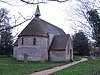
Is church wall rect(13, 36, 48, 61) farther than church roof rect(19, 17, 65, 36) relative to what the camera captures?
No

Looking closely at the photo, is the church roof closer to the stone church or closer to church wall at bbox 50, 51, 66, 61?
the stone church

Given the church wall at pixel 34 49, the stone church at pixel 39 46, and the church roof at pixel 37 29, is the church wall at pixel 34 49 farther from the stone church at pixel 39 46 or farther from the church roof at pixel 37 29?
the church roof at pixel 37 29

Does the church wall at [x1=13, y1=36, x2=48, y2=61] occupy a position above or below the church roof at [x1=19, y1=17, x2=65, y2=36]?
below

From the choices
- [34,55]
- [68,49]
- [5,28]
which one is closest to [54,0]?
[5,28]

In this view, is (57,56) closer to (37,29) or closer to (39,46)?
(39,46)

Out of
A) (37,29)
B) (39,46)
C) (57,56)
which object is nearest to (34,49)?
(39,46)

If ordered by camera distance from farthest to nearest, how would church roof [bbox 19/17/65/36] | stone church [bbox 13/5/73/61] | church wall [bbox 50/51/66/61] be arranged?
church wall [bbox 50/51/66/61] < church roof [bbox 19/17/65/36] < stone church [bbox 13/5/73/61]

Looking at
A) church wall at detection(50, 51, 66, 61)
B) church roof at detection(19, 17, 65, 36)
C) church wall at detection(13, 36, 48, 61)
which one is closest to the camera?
church wall at detection(13, 36, 48, 61)

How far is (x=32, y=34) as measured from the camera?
56.8 metres

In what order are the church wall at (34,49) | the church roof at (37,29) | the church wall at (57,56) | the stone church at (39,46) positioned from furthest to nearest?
1. the church wall at (57,56)
2. the church roof at (37,29)
3. the stone church at (39,46)
4. the church wall at (34,49)

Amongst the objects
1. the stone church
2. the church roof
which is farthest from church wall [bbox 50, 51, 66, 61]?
the church roof

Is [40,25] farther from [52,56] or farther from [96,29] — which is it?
[96,29]

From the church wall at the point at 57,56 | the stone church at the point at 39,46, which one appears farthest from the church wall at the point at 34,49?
the church wall at the point at 57,56

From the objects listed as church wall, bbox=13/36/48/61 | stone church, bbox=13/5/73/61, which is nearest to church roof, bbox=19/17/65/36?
stone church, bbox=13/5/73/61
